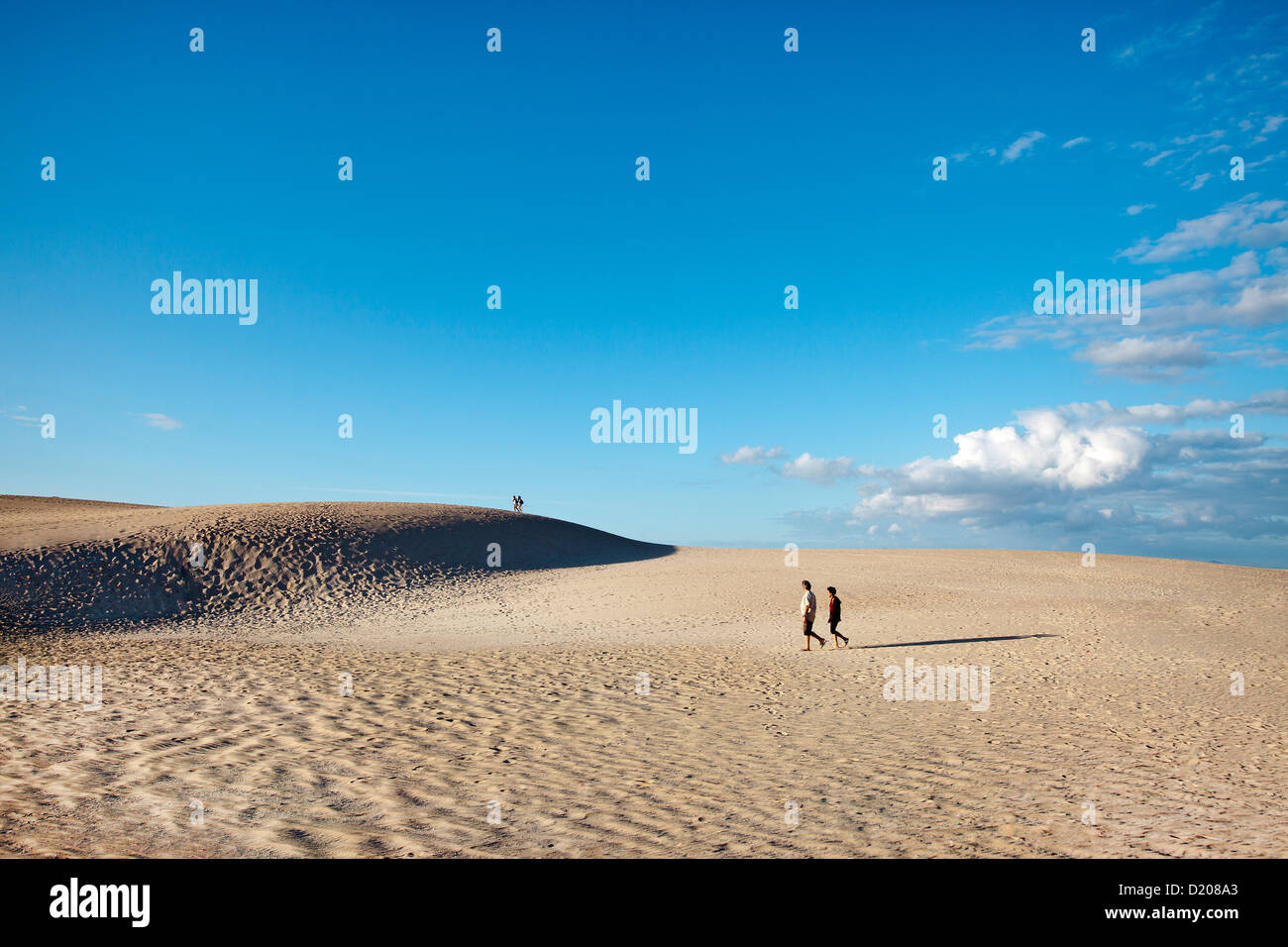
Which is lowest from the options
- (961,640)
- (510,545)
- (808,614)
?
(961,640)

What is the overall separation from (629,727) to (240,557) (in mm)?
27836

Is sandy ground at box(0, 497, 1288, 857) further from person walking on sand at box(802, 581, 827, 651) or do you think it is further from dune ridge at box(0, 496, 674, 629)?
person walking on sand at box(802, 581, 827, 651)

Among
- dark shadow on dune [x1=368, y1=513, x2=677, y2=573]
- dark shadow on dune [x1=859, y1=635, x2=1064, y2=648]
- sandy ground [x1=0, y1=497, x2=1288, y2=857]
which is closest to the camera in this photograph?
sandy ground [x1=0, y1=497, x2=1288, y2=857]

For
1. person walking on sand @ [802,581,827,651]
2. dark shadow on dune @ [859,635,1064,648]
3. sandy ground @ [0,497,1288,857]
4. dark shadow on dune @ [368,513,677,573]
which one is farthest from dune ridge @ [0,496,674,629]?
dark shadow on dune @ [859,635,1064,648]

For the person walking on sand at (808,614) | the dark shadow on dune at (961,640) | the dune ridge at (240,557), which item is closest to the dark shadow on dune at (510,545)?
the dune ridge at (240,557)

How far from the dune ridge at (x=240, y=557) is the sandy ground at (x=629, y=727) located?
29 cm

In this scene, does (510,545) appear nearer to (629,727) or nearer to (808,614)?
(808,614)

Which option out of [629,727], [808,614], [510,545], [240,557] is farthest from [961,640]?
[240,557]

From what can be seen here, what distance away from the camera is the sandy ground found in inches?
262

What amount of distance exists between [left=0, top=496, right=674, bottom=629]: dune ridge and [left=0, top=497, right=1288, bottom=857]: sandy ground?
0.94ft

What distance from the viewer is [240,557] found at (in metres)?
31.5
